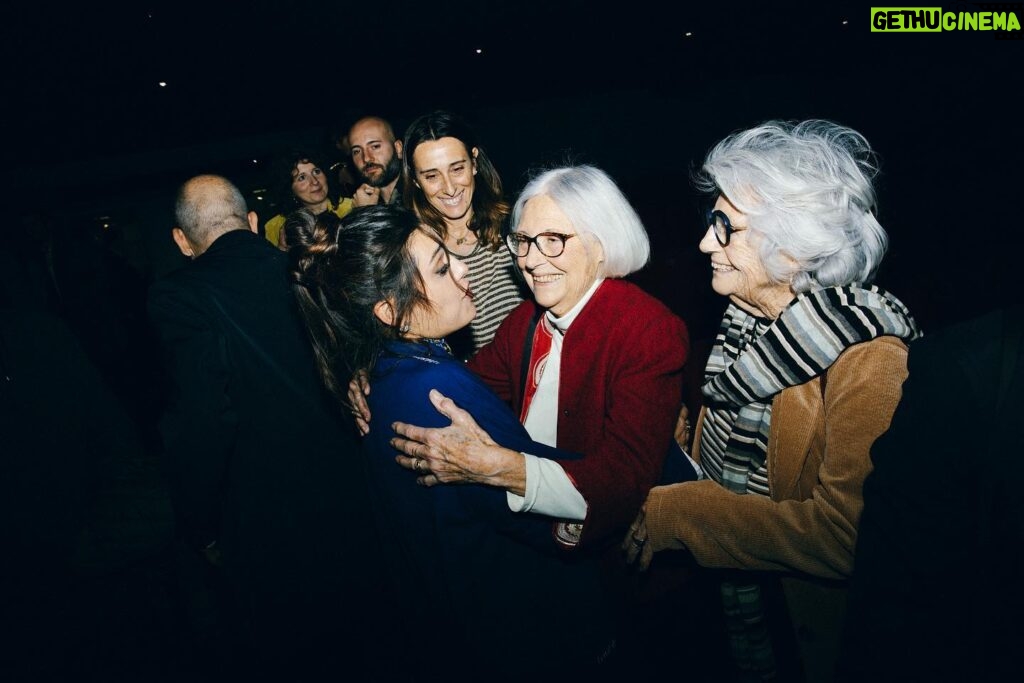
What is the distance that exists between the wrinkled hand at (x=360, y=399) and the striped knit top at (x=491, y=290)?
42.3 inches

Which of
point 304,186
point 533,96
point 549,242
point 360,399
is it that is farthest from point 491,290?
point 533,96

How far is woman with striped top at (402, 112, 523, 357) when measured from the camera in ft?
8.29

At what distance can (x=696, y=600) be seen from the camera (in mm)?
2623

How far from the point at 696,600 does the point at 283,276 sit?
2587 mm

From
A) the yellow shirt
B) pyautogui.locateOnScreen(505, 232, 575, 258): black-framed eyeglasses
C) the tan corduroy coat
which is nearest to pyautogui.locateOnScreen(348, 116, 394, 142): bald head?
the yellow shirt

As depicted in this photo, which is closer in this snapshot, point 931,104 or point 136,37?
point 136,37

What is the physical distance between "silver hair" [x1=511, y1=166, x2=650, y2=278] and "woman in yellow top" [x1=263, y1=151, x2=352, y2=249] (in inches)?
93.3

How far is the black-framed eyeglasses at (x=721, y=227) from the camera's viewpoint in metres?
1.52

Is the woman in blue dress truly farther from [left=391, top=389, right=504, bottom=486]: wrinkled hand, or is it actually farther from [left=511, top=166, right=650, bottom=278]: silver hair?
[left=511, top=166, right=650, bottom=278]: silver hair

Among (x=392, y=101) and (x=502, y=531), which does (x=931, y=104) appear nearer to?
(x=392, y=101)

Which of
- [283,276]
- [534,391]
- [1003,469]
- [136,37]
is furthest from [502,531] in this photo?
[136,37]

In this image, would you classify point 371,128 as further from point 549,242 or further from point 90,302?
point 549,242

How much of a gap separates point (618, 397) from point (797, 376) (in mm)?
466

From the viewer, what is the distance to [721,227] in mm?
1548
